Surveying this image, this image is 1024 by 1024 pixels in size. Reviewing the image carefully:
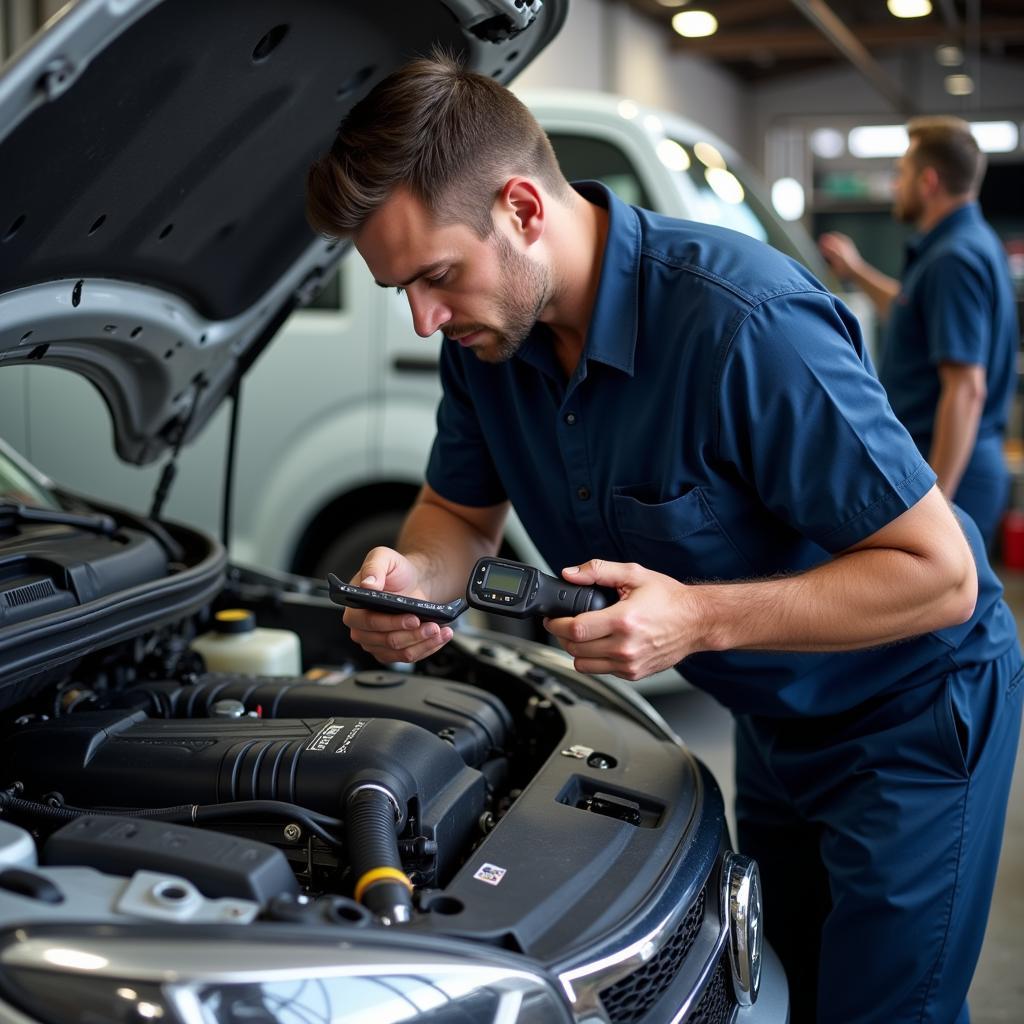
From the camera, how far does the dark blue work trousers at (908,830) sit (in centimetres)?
151

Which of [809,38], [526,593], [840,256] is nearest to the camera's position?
[526,593]

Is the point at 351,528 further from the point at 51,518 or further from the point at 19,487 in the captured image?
the point at 51,518

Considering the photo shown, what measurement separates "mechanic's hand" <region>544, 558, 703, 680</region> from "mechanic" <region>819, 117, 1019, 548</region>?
2.26 metres

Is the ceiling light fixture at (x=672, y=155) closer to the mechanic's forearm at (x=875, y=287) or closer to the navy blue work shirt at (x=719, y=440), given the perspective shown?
the mechanic's forearm at (x=875, y=287)

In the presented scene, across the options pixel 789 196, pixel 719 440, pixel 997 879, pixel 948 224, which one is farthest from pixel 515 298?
pixel 789 196

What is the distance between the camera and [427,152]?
1386mm

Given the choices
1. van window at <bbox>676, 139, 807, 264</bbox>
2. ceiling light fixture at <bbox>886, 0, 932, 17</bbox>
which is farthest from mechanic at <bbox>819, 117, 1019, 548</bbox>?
ceiling light fixture at <bbox>886, 0, 932, 17</bbox>

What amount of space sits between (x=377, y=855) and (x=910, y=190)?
3125mm

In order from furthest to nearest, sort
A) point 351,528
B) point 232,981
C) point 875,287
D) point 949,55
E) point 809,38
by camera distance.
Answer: point 949,55, point 809,38, point 875,287, point 351,528, point 232,981

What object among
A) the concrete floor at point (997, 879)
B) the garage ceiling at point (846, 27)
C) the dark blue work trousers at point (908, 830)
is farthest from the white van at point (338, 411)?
the garage ceiling at point (846, 27)

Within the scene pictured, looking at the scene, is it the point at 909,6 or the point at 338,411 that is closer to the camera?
the point at 338,411

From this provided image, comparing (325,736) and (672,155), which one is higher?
(672,155)

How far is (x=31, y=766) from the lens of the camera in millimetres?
1428

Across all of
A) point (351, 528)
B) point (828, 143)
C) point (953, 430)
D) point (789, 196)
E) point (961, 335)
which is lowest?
point (789, 196)
